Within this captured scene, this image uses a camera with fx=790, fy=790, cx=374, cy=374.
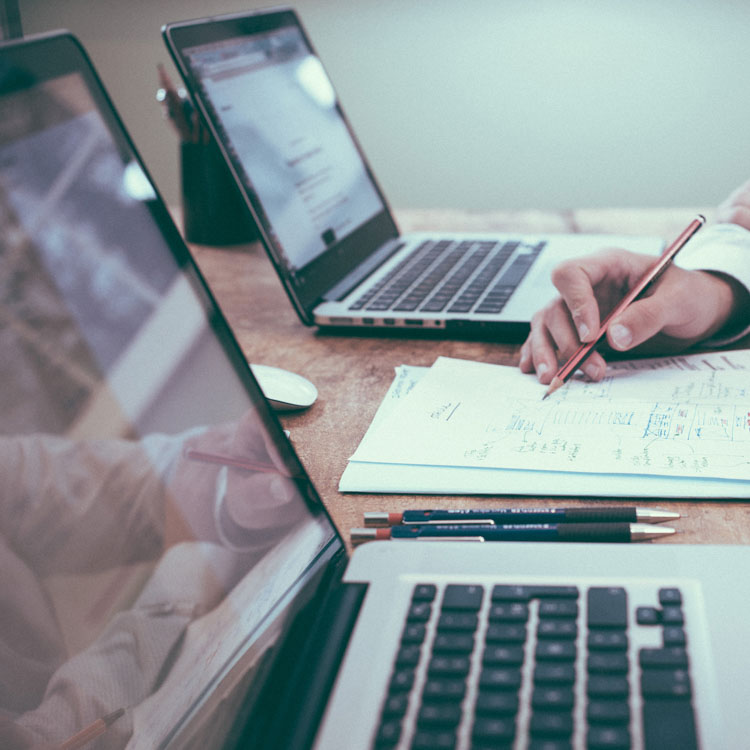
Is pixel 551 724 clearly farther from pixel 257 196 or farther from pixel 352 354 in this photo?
pixel 257 196

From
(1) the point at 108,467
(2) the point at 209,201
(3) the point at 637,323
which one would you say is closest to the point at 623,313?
(3) the point at 637,323

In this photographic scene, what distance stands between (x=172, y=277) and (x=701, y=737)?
0.98ft

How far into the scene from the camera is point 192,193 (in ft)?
3.74

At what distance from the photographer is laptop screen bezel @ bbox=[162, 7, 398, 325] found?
782mm

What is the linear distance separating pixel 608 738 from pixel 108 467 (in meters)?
0.21

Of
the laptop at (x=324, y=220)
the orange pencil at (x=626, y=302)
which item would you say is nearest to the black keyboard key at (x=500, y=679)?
the orange pencil at (x=626, y=302)

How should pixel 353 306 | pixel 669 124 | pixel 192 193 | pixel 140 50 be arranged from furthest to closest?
pixel 140 50
pixel 669 124
pixel 192 193
pixel 353 306

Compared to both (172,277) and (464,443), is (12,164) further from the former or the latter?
(464,443)

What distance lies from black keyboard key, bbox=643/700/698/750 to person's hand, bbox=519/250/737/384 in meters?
0.36

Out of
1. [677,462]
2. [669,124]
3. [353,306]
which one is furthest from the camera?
[669,124]

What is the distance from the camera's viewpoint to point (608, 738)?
0.28m

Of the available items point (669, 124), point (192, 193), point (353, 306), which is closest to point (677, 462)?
point (353, 306)

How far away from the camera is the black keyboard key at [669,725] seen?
10.9 inches

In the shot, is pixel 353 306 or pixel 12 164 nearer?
pixel 12 164
